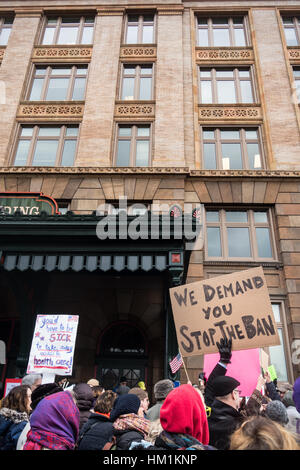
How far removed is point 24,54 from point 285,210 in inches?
556

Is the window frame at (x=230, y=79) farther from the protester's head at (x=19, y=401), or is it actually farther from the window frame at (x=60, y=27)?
the protester's head at (x=19, y=401)

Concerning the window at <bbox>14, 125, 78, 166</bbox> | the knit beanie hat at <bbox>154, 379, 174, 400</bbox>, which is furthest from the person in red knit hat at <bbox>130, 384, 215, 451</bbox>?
the window at <bbox>14, 125, 78, 166</bbox>

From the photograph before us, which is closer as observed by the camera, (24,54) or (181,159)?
(181,159)

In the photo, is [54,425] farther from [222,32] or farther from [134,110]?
[222,32]

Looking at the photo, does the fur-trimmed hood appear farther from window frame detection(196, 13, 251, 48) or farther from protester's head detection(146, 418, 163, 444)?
window frame detection(196, 13, 251, 48)

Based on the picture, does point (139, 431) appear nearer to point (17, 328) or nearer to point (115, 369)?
point (115, 369)

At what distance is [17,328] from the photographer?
36.4ft

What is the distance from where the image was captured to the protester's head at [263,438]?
180 centimetres

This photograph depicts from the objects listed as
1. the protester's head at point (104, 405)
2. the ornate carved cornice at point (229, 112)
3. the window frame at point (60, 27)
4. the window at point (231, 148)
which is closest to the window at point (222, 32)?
the ornate carved cornice at point (229, 112)

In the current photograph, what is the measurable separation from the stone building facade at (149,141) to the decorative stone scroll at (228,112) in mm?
60

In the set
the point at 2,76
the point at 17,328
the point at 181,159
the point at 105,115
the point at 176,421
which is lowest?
the point at 176,421

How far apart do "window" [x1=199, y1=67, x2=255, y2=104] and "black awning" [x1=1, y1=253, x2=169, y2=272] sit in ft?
32.2

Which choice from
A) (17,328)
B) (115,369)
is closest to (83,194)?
(17,328)

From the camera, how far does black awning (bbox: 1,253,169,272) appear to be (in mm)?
7918
